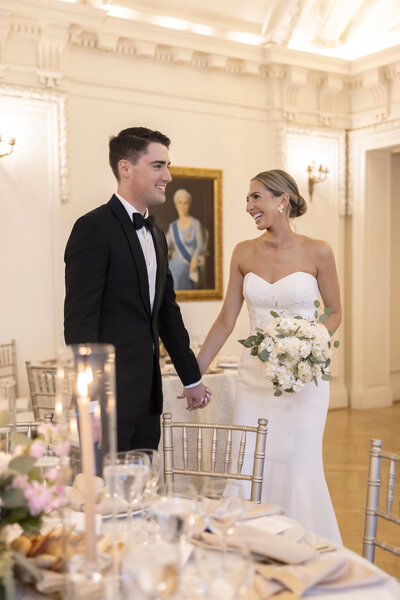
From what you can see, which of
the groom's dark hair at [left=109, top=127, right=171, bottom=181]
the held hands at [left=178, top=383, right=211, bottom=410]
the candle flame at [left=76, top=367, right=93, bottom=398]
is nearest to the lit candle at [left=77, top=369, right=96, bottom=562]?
the candle flame at [left=76, top=367, right=93, bottom=398]

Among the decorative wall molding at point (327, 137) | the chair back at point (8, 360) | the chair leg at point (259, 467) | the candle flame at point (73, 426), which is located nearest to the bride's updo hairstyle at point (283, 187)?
the chair leg at point (259, 467)

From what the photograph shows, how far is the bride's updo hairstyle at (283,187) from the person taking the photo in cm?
372

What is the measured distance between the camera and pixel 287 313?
12.2ft

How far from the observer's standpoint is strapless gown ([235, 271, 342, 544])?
3.51 meters

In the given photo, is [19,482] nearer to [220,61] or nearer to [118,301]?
[118,301]

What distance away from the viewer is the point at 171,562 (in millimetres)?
1098

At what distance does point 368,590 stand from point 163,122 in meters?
6.17

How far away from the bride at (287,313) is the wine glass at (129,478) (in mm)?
2052

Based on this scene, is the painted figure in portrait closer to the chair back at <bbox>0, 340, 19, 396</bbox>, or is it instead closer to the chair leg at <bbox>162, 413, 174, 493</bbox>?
the chair back at <bbox>0, 340, 19, 396</bbox>

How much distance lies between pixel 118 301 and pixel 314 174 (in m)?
5.78

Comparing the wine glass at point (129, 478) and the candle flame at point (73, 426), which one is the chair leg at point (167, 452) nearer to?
the wine glass at point (129, 478)

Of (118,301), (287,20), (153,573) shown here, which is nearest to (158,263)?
(118,301)

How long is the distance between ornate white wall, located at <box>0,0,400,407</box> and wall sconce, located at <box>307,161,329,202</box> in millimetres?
85

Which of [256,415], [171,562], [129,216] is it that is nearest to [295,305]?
[256,415]
